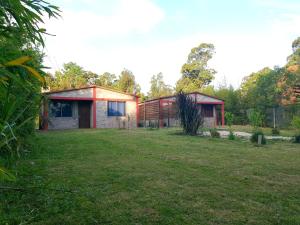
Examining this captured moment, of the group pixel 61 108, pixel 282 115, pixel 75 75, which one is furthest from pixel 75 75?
pixel 282 115

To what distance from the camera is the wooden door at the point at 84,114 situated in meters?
20.8

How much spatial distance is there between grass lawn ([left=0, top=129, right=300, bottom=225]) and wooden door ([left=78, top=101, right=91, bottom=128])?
51.1ft

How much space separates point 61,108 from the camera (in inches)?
786

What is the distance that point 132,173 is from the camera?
4.33 metres

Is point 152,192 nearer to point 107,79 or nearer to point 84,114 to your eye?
point 84,114

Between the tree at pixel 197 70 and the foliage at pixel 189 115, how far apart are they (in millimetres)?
27751

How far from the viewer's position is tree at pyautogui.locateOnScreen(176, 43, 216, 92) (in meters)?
→ 41.6

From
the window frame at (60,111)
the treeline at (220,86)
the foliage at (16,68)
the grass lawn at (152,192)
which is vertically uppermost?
the treeline at (220,86)

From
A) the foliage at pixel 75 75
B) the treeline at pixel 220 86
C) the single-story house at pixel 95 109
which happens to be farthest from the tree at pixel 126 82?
the single-story house at pixel 95 109

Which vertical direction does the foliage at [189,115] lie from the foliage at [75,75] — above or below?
below

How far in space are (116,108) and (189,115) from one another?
9.97 metres

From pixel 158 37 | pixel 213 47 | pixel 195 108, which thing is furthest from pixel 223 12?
Answer: pixel 213 47

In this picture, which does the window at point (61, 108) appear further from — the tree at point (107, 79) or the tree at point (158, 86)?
the tree at point (158, 86)

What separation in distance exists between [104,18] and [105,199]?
1067 centimetres
